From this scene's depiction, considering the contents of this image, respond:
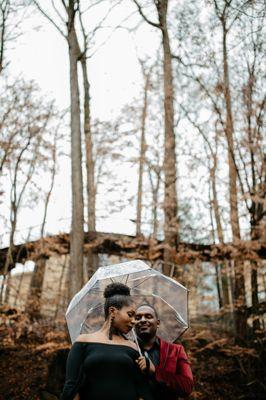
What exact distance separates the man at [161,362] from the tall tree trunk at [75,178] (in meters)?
5.84

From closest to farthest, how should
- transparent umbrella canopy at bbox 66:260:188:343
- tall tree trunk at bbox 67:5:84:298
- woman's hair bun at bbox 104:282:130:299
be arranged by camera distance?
1. woman's hair bun at bbox 104:282:130:299
2. transparent umbrella canopy at bbox 66:260:188:343
3. tall tree trunk at bbox 67:5:84:298

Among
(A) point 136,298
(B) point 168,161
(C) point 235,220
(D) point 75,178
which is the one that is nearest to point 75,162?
(D) point 75,178

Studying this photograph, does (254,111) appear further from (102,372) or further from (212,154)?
(102,372)

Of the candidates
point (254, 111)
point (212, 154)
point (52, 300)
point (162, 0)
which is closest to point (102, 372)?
point (254, 111)

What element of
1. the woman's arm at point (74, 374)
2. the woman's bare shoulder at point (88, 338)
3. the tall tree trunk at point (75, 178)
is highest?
the tall tree trunk at point (75, 178)

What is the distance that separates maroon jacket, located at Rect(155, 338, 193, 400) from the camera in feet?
10.5

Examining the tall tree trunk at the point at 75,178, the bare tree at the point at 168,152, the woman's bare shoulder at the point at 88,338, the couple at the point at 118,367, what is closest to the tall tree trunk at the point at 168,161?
the bare tree at the point at 168,152

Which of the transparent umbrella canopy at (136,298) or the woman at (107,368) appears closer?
the woman at (107,368)

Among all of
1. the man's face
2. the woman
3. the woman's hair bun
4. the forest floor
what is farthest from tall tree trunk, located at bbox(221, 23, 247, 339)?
the woman

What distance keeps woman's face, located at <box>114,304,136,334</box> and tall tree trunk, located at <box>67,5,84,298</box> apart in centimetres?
639

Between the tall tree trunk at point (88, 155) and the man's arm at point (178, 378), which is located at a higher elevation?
the tall tree trunk at point (88, 155)

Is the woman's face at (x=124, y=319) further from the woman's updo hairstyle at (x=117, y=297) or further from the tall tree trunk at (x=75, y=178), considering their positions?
the tall tree trunk at (x=75, y=178)

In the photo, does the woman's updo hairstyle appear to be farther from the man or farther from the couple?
the man

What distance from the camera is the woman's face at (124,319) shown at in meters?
2.95
